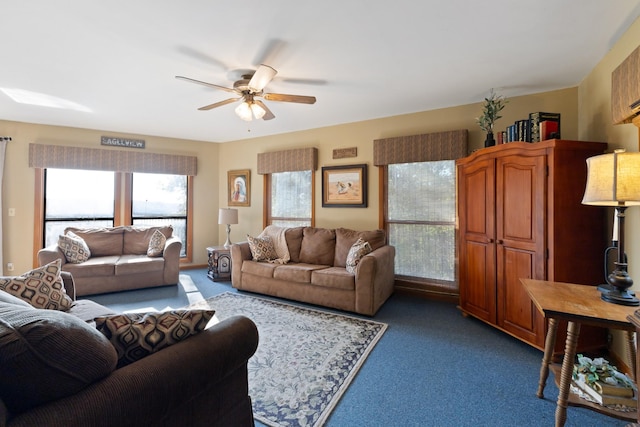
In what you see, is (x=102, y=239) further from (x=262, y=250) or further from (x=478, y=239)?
(x=478, y=239)

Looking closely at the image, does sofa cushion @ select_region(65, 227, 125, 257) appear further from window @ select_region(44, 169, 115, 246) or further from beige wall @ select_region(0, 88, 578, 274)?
beige wall @ select_region(0, 88, 578, 274)

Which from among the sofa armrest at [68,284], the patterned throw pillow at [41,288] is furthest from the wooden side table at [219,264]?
the patterned throw pillow at [41,288]

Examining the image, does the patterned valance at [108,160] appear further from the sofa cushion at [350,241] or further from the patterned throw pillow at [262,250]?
the sofa cushion at [350,241]

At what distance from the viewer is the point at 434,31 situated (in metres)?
2.07

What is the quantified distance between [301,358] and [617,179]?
7.74 ft

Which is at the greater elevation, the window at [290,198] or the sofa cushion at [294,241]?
the window at [290,198]

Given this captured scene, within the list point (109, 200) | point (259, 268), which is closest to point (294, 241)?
point (259, 268)

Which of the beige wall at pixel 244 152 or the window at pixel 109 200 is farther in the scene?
the window at pixel 109 200

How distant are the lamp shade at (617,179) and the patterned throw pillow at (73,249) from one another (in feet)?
17.9

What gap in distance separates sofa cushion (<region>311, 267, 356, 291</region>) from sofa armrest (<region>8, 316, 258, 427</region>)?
1.90 metres

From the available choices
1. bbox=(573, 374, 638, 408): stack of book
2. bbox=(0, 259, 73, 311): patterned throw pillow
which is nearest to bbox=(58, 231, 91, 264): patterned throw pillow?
bbox=(0, 259, 73, 311): patterned throw pillow

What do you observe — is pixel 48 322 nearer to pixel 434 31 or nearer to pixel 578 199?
pixel 434 31

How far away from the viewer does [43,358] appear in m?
0.77

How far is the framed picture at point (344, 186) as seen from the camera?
13.9 feet
